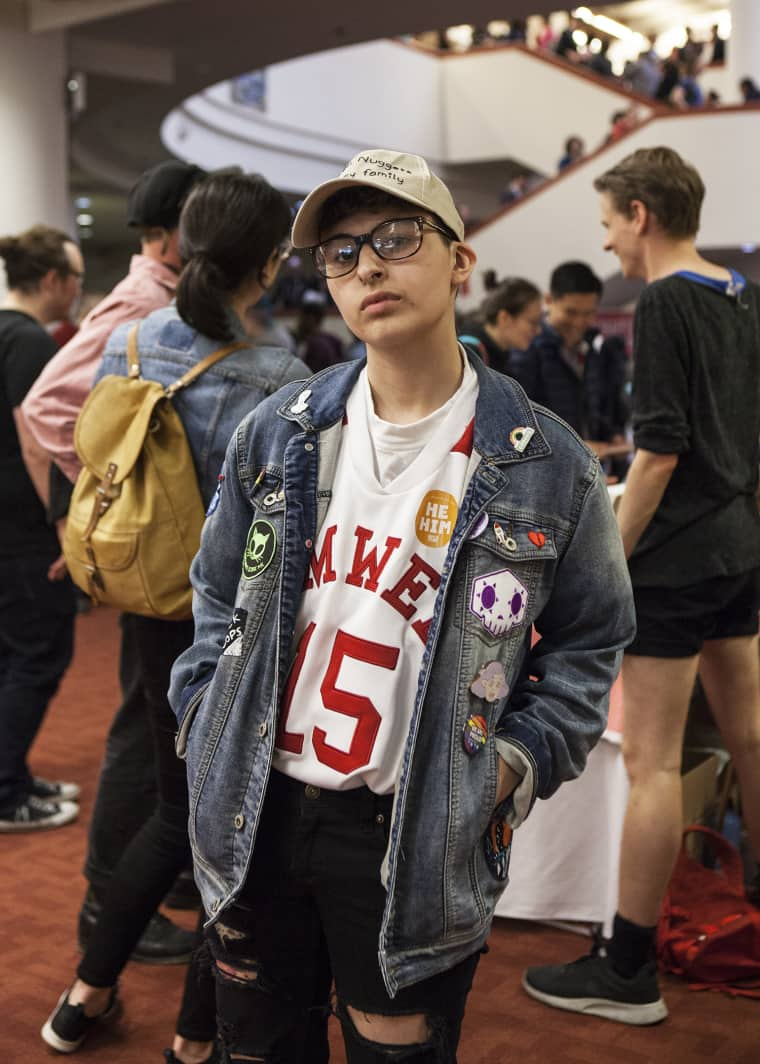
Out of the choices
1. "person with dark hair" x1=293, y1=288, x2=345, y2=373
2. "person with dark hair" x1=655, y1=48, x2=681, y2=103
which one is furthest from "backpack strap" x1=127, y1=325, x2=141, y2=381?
"person with dark hair" x1=655, y1=48, x2=681, y2=103

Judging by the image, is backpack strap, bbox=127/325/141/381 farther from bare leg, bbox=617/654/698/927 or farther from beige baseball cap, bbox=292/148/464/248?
bare leg, bbox=617/654/698/927

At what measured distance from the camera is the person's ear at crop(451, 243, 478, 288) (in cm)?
154

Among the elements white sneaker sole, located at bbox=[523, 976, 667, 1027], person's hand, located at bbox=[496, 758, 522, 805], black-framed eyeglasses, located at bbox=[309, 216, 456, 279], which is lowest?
white sneaker sole, located at bbox=[523, 976, 667, 1027]

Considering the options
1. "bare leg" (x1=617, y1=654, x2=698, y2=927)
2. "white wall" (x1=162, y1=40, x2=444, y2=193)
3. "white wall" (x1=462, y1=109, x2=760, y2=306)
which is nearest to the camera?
"bare leg" (x1=617, y1=654, x2=698, y2=927)

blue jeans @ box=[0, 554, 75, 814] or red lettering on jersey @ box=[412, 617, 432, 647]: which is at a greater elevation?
red lettering on jersey @ box=[412, 617, 432, 647]

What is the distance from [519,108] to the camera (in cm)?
1772

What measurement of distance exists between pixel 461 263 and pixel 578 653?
1.67 feet

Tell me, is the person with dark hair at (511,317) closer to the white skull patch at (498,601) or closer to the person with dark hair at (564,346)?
the person with dark hair at (564,346)

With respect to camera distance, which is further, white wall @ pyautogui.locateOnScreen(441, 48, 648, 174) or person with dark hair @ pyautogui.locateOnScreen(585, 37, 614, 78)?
person with dark hair @ pyautogui.locateOnScreen(585, 37, 614, 78)

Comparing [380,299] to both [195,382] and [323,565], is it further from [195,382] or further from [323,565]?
[195,382]

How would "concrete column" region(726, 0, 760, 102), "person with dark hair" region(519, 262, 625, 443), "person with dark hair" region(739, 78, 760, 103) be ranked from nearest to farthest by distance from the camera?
"person with dark hair" region(519, 262, 625, 443) < "person with dark hair" region(739, 78, 760, 103) < "concrete column" region(726, 0, 760, 102)

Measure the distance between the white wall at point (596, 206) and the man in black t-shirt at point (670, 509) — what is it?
382 inches

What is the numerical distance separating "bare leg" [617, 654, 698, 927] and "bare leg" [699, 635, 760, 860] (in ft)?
0.48

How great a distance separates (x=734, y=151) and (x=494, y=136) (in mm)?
6763
